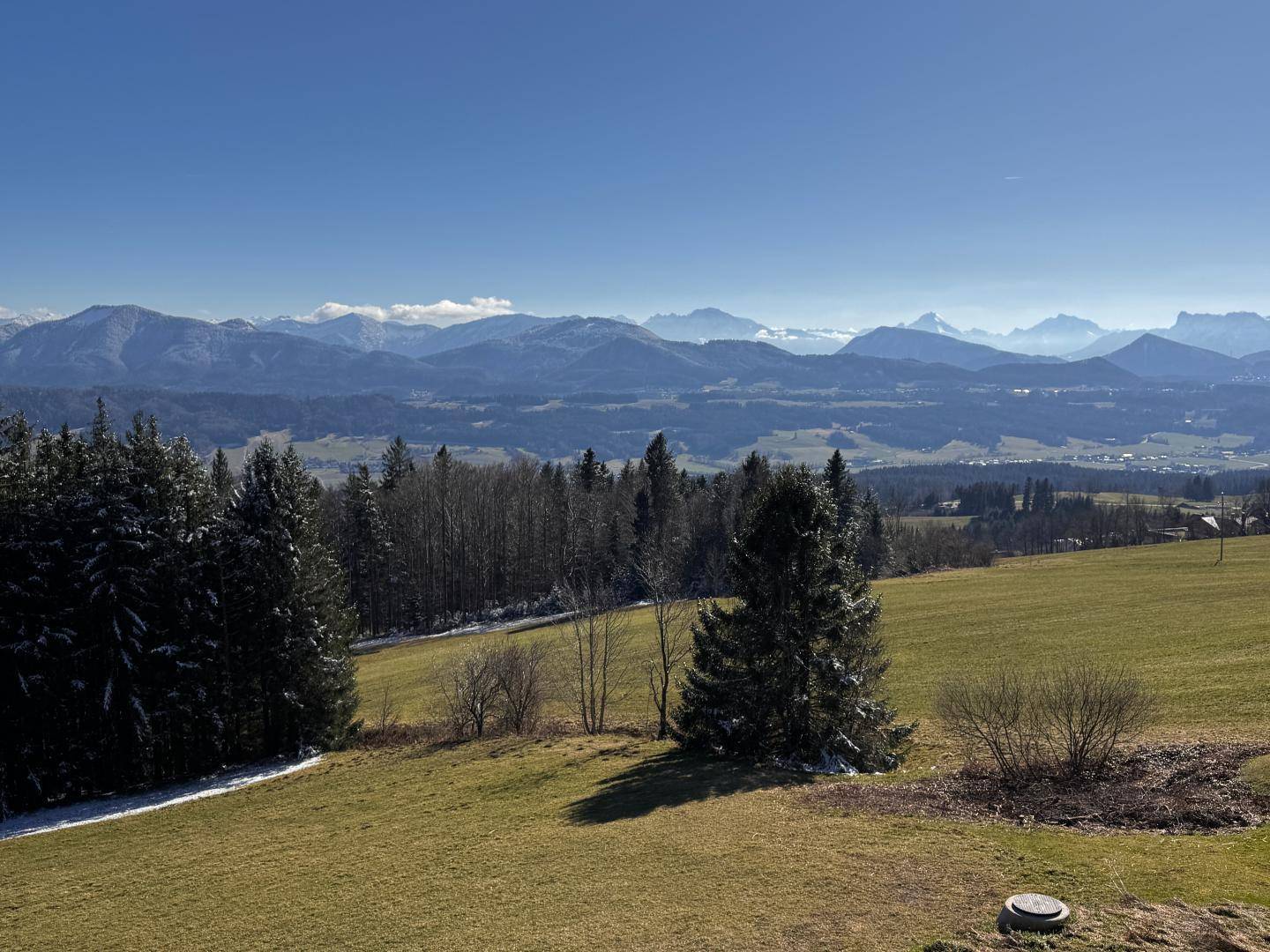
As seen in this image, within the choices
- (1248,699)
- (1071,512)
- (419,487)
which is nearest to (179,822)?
(1248,699)

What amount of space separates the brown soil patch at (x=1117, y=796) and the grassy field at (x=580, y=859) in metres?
1.05

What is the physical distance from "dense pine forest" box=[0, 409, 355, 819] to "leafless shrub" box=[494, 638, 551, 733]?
8.21 metres

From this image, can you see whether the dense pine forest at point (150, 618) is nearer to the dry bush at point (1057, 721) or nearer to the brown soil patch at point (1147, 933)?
the dry bush at point (1057, 721)

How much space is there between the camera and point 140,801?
104ft

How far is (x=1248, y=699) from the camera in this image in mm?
28391

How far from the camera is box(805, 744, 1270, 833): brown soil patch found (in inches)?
714

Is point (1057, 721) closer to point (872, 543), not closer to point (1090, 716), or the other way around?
point (1090, 716)

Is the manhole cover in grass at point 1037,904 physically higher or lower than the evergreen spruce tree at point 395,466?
lower

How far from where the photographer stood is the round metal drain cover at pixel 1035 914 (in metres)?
13.0

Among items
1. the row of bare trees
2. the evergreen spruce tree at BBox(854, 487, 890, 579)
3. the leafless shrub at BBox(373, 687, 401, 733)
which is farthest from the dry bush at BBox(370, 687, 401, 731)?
the evergreen spruce tree at BBox(854, 487, 890, 579)

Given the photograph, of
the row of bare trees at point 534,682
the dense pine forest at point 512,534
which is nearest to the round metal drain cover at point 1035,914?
the row of bare trees at point 534,682

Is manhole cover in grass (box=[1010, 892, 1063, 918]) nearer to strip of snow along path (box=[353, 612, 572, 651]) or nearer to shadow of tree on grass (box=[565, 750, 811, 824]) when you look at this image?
shadow of tree on grass (box=[565, 750, 811, 824])

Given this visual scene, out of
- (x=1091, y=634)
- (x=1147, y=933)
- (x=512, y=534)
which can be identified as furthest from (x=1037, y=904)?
(x=512, y=534)

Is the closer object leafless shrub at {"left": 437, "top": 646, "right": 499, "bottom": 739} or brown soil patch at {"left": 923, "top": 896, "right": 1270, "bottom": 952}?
brown soil patch at {"left": 923, "top": 896, "right": 1270, "bottom": 952}
